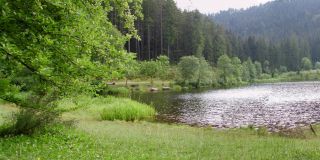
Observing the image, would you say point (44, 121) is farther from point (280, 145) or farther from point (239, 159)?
point (280, 145)

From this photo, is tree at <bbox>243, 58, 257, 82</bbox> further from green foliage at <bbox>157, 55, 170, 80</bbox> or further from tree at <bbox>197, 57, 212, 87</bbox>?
green foliage at <bbox>157, 55, 170, 80</bbox>

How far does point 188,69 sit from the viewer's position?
9556 cm

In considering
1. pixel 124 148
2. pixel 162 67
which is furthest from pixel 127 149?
pixel 162 67

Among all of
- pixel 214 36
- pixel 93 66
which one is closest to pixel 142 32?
pixel 214 36

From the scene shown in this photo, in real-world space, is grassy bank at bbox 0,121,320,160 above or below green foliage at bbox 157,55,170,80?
below

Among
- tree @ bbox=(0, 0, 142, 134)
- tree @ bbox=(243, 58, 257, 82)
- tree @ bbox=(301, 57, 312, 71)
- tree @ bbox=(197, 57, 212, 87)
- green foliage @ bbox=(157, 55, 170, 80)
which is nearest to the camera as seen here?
tree @ bbox=(0, 0, 142, 134)

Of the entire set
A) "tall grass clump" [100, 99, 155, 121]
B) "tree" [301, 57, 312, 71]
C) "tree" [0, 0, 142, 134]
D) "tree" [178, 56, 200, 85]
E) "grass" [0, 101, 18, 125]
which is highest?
"tree" [301, 57, 312, 71]

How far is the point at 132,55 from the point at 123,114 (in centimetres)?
2222

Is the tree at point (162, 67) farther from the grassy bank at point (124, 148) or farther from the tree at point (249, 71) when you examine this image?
the grassy bank at point (124, 148)

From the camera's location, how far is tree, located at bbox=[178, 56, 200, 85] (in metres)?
95.5

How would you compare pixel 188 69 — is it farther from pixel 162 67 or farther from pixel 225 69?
pixel 225 69

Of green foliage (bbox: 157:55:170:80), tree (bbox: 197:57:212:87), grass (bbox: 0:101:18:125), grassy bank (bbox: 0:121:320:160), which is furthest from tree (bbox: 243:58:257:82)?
grassy bank (bbox: 0:121:320:160)

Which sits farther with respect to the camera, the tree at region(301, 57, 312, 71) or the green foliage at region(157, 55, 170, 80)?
the tree at region(301, 57, 312, 71)

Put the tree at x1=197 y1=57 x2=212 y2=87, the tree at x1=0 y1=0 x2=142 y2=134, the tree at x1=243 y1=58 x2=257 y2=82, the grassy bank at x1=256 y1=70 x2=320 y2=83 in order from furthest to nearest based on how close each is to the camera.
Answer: the grassy bank at x1=256 y1=70 x2=320 y2=83 < the tree at x1=243 y1=58 x2=257 y2=82 < the tree at x1=197 y1=57 x2=212 y2=87 < the tree at x1=0 y1=0 x2=142 y2=134
